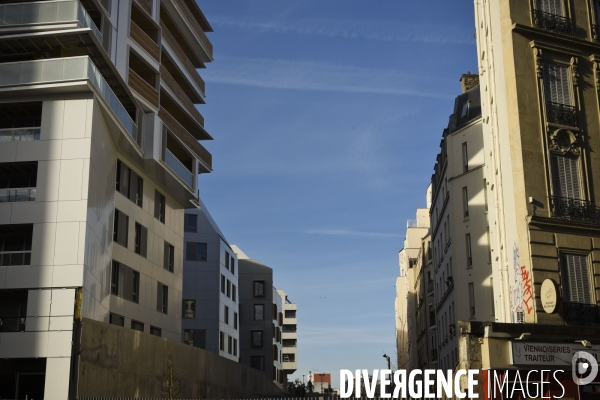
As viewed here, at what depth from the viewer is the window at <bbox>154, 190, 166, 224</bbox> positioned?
48.6 meters

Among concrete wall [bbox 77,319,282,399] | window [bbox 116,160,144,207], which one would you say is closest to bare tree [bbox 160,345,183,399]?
concrete wall [bbox 77,319,282,399]

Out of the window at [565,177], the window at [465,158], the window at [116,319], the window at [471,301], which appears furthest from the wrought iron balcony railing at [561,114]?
the window at [116,319]

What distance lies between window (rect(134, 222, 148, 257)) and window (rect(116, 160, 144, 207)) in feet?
4.79

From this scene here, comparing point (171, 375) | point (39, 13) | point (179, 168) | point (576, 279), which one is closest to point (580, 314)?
point (576, 279)

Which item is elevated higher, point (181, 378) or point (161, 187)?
point (161, 187)

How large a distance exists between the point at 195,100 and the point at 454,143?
20634mm

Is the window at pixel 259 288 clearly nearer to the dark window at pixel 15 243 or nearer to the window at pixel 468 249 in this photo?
the window at pixel 468 249

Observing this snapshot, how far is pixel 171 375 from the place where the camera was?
3622cm

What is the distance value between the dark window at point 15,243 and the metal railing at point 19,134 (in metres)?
4.18

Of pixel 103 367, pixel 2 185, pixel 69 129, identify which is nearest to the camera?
pixel 103 367

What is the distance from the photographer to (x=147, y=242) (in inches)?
1829

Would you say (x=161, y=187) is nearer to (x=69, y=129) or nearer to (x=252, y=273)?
(x=69, y=129)

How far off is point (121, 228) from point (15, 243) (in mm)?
6444

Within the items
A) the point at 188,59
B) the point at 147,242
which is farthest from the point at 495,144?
the point at 188,59
